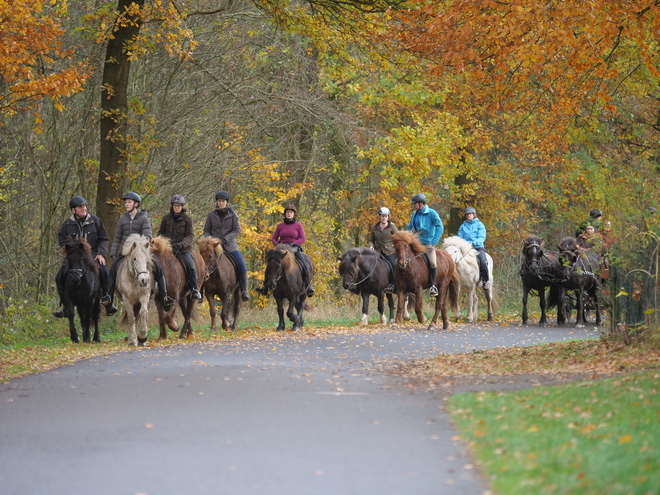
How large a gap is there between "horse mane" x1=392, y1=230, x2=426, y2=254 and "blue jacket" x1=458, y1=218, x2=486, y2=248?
16.1 ft

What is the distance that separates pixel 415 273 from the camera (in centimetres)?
A: 2191

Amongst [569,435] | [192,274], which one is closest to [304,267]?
[192,274]

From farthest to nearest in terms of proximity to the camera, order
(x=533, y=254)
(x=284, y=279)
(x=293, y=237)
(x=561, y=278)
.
Answer: 1. (x=533, y=254)
2. (x=561, y=278)
3. (x=293, y=237)
4. (x=284, y=279)

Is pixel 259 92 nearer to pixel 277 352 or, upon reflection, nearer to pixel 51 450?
pixel 277 352

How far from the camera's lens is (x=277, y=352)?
50.5ft

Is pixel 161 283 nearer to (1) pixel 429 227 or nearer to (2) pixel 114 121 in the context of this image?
(2) pixel 114 121

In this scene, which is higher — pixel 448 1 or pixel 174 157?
pixel 448 1

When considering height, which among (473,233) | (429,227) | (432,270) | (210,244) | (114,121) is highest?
(114,121)

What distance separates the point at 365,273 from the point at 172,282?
6.70m

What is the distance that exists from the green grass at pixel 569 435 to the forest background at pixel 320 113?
525cm

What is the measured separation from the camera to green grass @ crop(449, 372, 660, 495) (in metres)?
5.73

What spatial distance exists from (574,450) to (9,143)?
62.5 feet

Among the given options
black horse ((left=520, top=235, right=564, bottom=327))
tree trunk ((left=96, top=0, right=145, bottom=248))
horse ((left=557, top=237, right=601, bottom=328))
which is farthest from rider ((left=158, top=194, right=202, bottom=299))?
black horse ((left=520, top=235, right=564, bottom=327))

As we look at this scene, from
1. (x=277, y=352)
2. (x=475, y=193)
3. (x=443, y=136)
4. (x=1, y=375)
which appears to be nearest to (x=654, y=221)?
(x=277, y=352)
